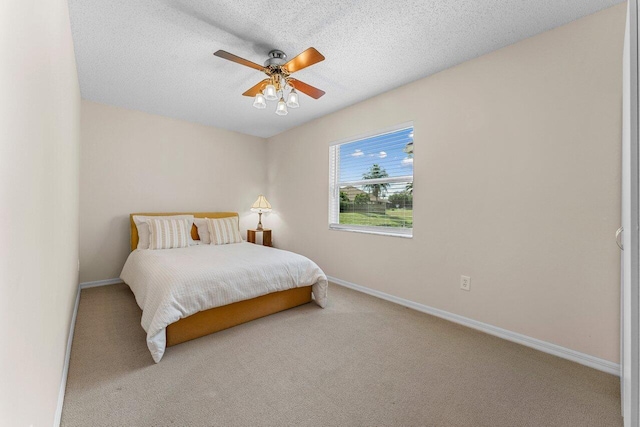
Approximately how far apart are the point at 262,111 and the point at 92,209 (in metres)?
2.52

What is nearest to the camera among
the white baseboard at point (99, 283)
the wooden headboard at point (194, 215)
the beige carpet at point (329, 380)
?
the beige carpet at point (329, 380)

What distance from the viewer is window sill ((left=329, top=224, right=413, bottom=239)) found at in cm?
306

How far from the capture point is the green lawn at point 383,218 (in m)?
3.10

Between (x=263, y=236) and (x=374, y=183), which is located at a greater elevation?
(x=374, y=183)

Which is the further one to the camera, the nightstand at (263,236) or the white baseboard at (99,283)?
the nightstand at (263,236)

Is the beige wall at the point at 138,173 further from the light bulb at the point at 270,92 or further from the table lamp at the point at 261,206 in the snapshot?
the light bulb at the point at 270,92

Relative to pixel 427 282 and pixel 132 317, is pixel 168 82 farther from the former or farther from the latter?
pixel 427 282

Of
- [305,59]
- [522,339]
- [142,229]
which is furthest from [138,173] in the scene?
[522,339]

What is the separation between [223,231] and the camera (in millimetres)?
3963

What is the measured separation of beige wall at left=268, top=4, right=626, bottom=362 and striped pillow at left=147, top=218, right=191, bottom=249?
8.41ft

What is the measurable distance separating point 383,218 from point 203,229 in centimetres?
256

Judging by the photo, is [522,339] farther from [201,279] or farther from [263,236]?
[263,236]

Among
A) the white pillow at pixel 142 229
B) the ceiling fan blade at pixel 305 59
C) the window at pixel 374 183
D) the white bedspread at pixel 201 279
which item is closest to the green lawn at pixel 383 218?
the window at pixel 374 183

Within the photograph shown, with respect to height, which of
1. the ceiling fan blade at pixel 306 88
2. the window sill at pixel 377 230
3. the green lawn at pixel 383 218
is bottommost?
the window sill at pixel 377 230
